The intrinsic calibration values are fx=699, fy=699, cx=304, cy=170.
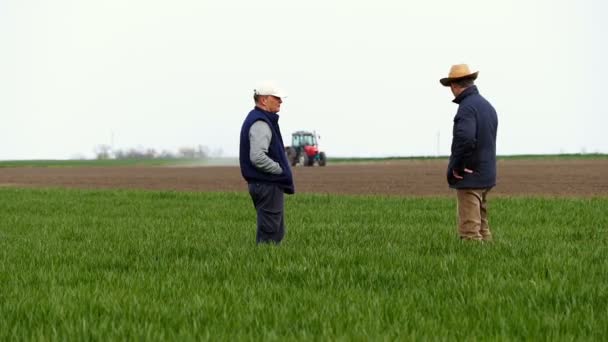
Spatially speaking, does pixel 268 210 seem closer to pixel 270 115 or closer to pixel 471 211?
pixel 270 115

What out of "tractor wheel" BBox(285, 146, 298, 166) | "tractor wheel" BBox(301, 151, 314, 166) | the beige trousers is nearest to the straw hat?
the beige trousers

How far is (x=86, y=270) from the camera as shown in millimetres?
6738

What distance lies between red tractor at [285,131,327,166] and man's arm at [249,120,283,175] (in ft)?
142

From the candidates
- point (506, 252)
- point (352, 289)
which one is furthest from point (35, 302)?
point (506, 252)

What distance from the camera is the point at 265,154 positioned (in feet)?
25.7

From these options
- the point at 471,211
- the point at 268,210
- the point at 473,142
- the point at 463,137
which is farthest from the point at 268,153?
the point at 471,211

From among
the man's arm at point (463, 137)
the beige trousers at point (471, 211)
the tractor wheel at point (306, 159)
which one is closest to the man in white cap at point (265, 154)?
the man's arm at point (463, 137)

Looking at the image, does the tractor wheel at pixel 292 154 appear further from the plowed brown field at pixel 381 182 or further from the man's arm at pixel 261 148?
the man's arm at pixel 261 148

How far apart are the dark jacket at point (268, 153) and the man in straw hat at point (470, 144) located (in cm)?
192

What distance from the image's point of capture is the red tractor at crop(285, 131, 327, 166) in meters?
51.5

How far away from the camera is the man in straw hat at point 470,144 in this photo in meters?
7.95

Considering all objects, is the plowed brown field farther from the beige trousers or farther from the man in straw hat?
the man in straw hat

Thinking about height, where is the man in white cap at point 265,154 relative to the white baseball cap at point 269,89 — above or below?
below

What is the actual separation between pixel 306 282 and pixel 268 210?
219 centimetres
